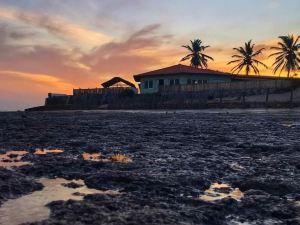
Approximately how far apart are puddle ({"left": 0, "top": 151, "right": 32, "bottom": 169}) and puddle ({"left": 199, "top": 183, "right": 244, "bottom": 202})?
3221 mm

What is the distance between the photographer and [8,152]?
862cm

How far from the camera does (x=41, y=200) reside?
14.1 feet

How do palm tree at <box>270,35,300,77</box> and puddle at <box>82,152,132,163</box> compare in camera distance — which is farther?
palm tree at <box>270,35,300,77</box>

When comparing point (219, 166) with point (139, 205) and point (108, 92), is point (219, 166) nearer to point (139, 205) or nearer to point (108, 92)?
point (139, 205)

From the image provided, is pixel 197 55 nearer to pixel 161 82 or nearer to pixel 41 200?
pixel 161 82

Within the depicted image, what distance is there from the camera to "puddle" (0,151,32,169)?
670 cm

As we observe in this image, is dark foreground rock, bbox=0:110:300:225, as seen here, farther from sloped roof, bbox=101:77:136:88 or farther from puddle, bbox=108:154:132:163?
sloped roof, bbox=101:77:136:88

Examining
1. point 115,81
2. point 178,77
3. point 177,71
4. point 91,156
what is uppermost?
point 177,71

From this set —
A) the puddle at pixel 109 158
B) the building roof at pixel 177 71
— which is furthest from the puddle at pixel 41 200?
the building roof at pixel 177 71

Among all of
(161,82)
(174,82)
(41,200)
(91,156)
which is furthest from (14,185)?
(161,82)

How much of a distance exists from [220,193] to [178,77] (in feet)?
189

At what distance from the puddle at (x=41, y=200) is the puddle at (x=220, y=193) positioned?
38.2 inches

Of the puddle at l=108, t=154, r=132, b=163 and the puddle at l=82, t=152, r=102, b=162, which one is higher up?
the puddle at l=108, t=154, r=132, b=163

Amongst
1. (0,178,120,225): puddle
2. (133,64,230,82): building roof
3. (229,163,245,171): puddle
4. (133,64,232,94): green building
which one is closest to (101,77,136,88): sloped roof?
Result: (133,64,230,82): building roof
